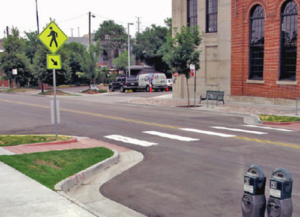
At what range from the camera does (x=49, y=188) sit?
7270 millimetres

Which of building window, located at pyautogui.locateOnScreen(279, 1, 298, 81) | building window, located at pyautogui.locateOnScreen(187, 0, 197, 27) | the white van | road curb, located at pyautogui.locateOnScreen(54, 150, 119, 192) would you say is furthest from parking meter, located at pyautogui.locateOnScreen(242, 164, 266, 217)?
the white van

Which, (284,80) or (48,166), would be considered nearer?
(48,166)

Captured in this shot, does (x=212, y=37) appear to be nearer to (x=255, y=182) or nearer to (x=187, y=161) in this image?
(x=187, y=161)

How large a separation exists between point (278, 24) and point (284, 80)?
390 centimetres

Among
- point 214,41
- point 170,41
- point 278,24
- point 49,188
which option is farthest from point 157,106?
point 49,188

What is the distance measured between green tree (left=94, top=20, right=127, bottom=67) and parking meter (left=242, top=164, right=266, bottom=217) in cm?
8482

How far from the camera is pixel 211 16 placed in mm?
31719

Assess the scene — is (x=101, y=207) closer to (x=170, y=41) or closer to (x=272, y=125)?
(x=272, y=125)

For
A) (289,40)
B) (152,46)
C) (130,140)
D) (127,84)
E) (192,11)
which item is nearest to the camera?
(130,140)

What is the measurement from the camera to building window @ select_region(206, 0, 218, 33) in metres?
31.4

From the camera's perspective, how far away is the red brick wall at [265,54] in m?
26.4

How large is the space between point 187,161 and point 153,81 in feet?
126

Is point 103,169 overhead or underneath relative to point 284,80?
underneath

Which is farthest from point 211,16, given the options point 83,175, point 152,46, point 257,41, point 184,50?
point 152,46
